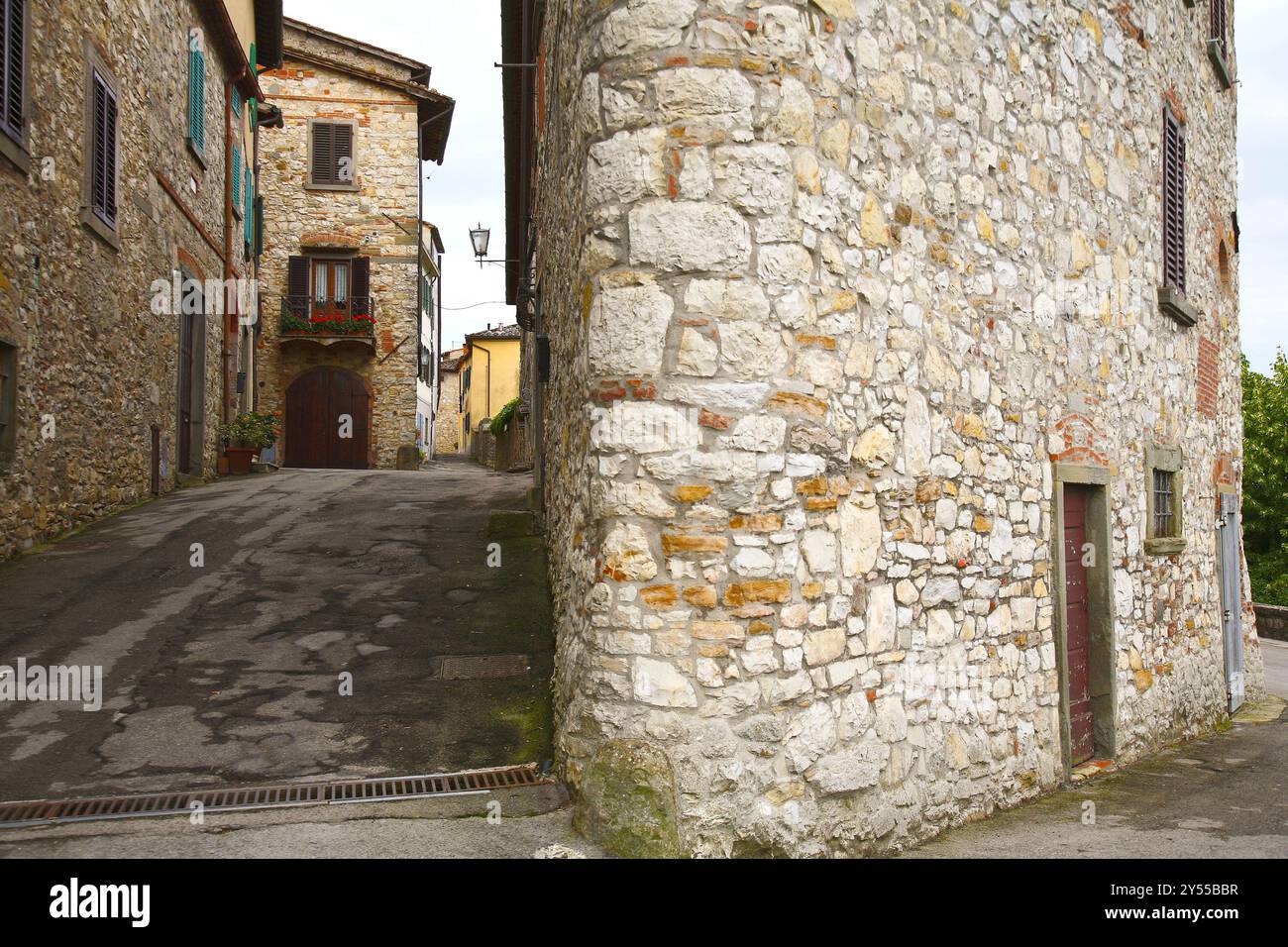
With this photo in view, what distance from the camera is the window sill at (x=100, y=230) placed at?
8.89m

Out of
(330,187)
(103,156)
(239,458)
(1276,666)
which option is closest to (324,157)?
(330,187)

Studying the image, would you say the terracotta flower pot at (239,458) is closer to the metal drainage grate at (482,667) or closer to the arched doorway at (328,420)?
the arched doorway at (328,420)

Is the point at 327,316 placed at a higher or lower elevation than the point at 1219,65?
higher

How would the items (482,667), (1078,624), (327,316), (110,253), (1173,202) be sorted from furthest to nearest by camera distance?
(327,316)
(110,253)
(1173,202)
(1078,624)
(482,667)

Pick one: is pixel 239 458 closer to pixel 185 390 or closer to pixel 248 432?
pixel 248 432

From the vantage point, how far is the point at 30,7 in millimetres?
7855

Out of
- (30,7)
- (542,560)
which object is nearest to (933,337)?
(542,560)

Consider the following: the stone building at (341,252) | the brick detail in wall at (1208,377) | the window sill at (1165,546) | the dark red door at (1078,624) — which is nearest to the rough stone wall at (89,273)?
the dark red door at (1078,624)

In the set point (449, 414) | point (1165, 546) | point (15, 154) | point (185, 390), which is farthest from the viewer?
point (449, 414)

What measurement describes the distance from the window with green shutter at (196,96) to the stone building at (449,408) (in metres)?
29.5

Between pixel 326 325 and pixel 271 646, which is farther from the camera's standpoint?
pixel 326 325

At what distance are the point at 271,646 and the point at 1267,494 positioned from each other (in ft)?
83.1

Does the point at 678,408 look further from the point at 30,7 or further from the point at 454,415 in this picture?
the point at 454,415

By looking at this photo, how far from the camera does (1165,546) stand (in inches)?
306
